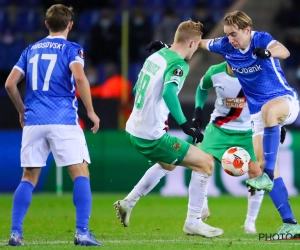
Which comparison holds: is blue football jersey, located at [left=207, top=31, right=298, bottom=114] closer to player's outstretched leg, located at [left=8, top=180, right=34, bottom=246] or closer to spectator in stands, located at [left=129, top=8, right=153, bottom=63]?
player's outstretched leg, located at [left=8, top=180, right=34, bottom=246]

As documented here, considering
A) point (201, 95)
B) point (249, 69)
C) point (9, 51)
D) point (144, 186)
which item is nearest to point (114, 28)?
point (9, 51)

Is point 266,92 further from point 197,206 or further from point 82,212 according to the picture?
point 82,212

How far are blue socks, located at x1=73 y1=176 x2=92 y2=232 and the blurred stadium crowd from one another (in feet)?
32.8

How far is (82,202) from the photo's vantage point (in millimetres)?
7477

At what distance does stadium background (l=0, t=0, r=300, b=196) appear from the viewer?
48.0ft

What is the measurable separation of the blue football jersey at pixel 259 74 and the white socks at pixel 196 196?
34.9 inches

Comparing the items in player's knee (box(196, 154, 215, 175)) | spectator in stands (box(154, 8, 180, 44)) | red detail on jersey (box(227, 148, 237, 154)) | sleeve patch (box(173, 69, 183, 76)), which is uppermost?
spectator in stands (box(154, 8, 180, 44))

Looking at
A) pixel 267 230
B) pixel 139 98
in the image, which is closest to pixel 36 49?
pixel 139 98

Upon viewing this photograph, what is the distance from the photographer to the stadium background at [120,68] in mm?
14617

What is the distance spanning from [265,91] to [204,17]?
11392mm

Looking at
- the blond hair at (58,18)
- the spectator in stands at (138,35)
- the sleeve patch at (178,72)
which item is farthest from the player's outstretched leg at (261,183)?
the spectator in stands at (138,35)

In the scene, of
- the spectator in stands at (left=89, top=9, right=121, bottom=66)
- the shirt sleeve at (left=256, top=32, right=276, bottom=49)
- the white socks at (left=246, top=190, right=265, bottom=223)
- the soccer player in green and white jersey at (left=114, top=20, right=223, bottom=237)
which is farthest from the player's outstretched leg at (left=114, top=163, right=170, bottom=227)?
the spectator in stands at (left=89, top=9, right=121, bottom=66)

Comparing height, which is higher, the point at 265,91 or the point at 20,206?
the point at 265,91

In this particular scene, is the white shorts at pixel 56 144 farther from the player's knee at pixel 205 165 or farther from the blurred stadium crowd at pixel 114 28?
the blurred stadium crowd at pixel 114 28
